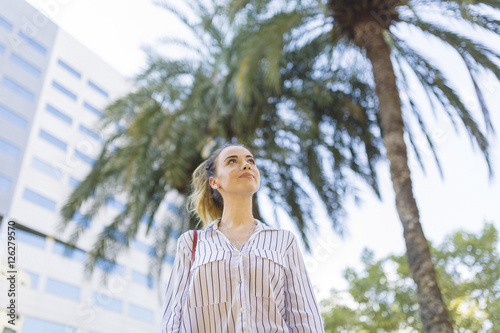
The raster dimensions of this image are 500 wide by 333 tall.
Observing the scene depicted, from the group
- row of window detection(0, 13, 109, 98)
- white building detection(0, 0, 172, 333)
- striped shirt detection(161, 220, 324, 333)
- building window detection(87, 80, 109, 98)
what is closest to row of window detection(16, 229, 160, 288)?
white building detection(0, 0, 172, 333)

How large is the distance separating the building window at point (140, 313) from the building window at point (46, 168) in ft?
48.7

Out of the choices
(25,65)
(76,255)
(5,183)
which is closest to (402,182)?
(5,183)

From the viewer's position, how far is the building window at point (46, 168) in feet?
119

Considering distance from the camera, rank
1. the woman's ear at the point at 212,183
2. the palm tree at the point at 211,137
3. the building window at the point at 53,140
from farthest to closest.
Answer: the building window at the point at 53,140 → the palm tree at the point at 211,137 → the woman's ear at the point at 212,183

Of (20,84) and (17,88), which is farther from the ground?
(20,84)

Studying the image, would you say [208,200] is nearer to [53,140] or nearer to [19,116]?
[19,116]

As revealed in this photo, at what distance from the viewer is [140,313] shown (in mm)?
47562

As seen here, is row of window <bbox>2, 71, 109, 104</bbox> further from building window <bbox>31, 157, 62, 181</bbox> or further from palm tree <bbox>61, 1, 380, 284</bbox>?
palm tree <bbox>61, 1, 380, 284</bbox>

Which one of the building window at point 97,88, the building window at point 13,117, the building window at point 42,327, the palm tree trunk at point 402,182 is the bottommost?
the palm tree trunk at point 402,182

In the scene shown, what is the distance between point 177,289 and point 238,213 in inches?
19.6

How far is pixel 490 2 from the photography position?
25.0 feet

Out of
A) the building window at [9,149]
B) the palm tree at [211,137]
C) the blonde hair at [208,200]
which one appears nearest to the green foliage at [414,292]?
the palm tree at [211,137]

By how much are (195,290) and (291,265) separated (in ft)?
1.53

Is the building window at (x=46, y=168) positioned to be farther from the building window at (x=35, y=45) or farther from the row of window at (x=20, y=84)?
the building window at (x=35, y=45)
